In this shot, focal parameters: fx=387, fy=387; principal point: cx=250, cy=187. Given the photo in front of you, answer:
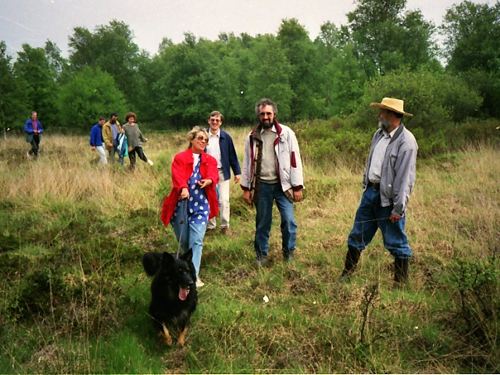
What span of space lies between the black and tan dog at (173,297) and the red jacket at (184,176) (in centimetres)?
110

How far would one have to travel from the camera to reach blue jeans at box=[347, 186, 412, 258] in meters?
4.22

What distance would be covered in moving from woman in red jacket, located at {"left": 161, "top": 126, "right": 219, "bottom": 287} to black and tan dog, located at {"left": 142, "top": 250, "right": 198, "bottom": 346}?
99 cm

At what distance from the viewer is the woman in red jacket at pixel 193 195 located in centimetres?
444

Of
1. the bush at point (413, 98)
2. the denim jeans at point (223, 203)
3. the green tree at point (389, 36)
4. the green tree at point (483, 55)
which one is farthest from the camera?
the green tree at point (389, 36)

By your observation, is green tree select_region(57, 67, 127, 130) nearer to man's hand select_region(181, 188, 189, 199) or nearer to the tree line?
the tree line

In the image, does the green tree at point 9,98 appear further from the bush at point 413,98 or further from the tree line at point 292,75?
the bush at point 413,98

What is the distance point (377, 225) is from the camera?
14.5 feet

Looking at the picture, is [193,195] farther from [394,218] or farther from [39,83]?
[39,83]

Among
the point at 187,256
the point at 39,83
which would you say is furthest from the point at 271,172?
the point at 39,83

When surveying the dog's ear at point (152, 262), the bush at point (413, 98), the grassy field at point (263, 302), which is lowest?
the grassy field at point (263, 302)

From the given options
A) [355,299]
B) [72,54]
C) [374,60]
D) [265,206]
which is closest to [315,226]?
[265,206]

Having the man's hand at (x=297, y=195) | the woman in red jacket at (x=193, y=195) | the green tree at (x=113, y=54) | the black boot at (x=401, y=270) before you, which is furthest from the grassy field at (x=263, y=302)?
the green tree at (x=113, y=54)

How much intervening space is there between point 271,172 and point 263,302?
1.73 metres

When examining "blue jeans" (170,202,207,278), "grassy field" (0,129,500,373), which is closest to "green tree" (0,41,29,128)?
"grassy field" (0,129,500,373)
